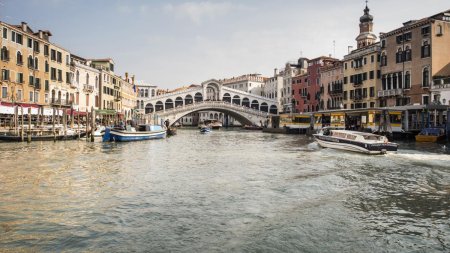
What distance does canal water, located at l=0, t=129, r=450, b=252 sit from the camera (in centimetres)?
651

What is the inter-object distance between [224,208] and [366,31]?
53968mm

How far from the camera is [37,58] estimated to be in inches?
1377

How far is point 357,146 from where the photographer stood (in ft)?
68.5

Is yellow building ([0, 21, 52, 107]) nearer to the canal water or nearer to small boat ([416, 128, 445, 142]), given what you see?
the canal water

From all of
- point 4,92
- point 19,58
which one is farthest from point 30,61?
point 4,92

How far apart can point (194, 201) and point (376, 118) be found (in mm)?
29667

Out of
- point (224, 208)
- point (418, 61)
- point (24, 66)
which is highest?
point (418, 61)

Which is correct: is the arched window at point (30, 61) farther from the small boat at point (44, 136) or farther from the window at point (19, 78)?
the small boat at point (44, 136)

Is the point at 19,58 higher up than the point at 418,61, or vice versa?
the point at 418,61

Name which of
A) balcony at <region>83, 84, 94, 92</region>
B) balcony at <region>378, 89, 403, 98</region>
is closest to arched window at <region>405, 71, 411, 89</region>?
balcony at <region>378, 89, 403, 98</region>

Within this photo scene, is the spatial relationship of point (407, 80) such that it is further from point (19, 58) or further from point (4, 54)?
point (4, 54)

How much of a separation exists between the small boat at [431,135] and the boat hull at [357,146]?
8909 mm

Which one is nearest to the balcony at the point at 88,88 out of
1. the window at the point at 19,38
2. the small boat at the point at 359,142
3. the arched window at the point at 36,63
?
the arched window at the point at 36,63

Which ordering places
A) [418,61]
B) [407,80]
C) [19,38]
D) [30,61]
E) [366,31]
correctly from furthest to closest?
[366,31], [407,80], [418,61], [30,61], [19,38]
